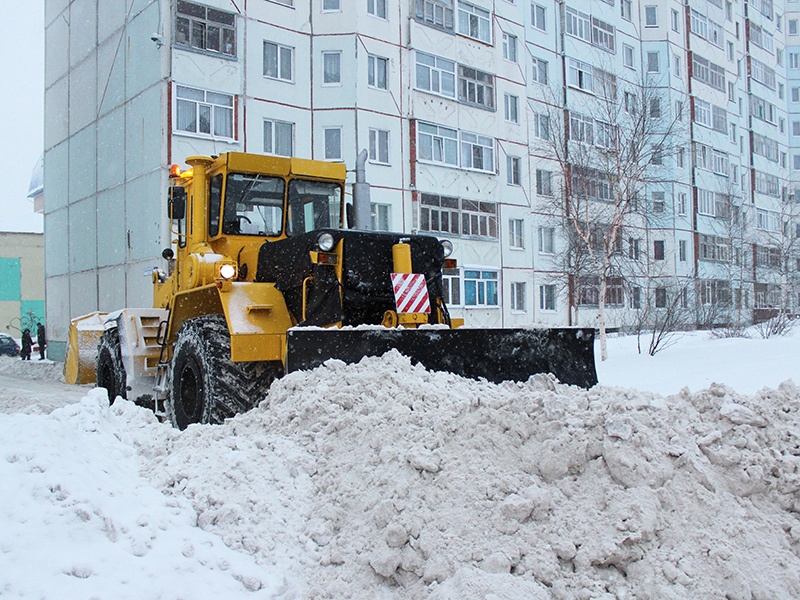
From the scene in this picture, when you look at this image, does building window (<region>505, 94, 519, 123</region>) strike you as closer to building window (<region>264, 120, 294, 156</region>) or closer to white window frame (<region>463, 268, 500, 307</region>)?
white window frame (<region>463, 268, 500, 307</region>)

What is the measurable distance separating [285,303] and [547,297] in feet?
79.0

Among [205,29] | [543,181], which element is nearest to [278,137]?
[205,29]

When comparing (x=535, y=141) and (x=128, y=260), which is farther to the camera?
(x=535, y=141)

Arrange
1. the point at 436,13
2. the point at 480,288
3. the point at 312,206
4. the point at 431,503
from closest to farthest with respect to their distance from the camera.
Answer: the point at 431,503
the point at 312,206
the point at 436,13
the point at 480,288

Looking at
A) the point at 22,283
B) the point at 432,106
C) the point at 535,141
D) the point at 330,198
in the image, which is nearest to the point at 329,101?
the point at 432,106

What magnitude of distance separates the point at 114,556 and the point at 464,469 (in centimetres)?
182

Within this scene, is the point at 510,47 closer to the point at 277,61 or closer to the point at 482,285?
the point at 482,285

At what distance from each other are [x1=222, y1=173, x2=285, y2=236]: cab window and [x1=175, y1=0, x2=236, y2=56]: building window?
45.9 feet

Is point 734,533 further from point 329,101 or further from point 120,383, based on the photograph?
point 329,101

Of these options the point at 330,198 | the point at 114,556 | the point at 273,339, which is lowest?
the point at 114,556

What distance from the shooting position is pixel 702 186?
3862 cm

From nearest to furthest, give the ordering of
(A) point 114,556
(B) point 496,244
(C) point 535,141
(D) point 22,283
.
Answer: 1. (A) point 114,556
2. (B) point 496,244
3. (C) point 535,141
4. (D) point 22,283

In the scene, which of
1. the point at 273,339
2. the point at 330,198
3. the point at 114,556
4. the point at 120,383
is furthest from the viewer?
the point at 120,383

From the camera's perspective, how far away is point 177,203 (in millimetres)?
8078
